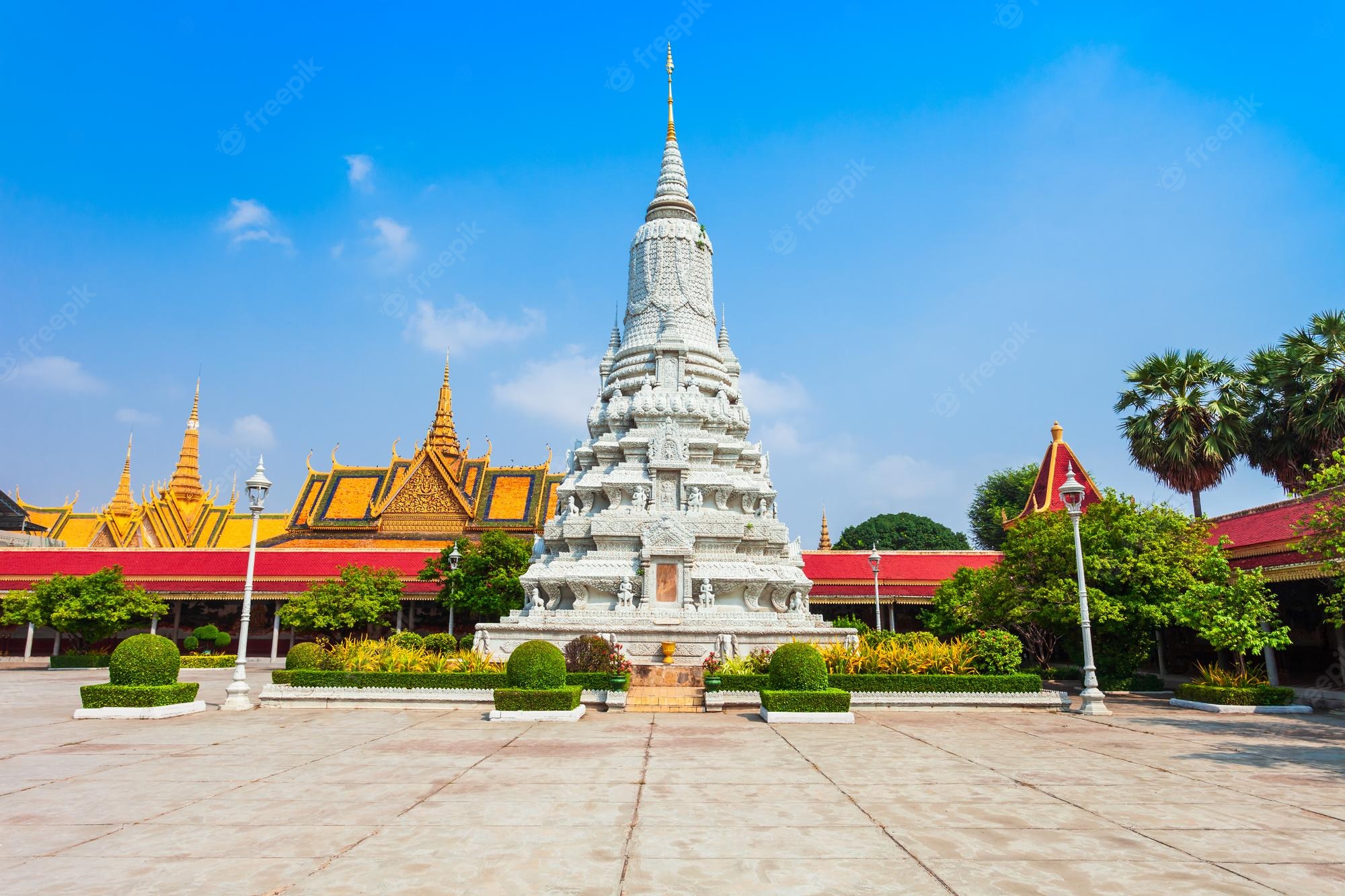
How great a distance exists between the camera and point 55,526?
170ft

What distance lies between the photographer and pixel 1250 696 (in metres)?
18.8

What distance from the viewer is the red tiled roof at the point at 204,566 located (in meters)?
36.1

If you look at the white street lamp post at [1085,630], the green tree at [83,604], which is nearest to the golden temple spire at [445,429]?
the green tree at [83,604]

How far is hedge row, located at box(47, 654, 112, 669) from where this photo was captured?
32125 millimetres

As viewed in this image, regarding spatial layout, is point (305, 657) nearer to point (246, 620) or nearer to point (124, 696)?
point (246, 620)

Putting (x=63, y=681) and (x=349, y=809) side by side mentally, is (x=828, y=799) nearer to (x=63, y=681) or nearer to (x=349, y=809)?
(x=349, y=809)

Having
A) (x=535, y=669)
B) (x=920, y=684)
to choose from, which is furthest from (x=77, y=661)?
(x=920, y=684)

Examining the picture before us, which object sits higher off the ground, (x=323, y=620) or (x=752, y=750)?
(x=323, y=620)

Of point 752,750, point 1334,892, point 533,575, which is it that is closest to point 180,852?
point 752,750

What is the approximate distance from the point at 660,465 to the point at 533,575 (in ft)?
18.9

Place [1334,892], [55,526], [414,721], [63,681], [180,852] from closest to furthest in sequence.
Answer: [1334,892]
[180,852]
[414,721]
[63,681]
[55,526]

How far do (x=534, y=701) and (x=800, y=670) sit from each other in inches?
225

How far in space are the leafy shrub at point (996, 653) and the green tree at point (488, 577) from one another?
59.3ft

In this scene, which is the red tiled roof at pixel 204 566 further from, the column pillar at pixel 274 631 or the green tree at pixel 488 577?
the green tree at pixel 488 577
